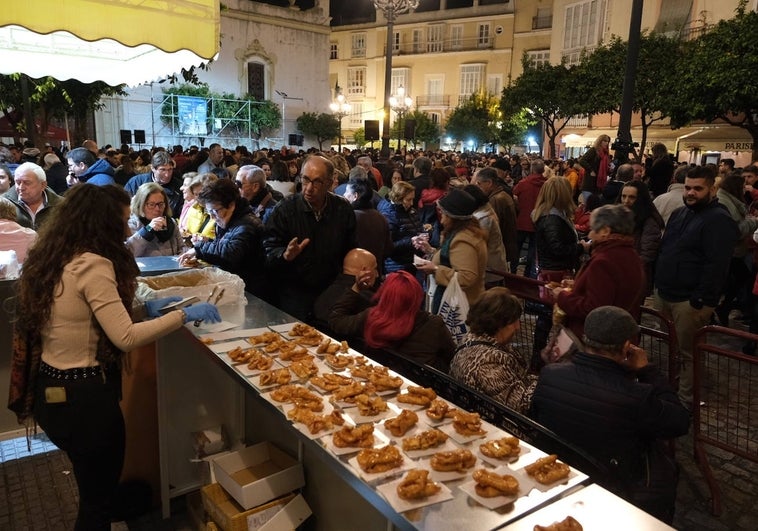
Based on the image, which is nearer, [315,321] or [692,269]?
[315,321]

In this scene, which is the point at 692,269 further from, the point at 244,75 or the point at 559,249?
the point at 244,75

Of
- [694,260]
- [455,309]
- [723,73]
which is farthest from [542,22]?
[455,309]

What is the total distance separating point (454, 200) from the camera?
4.37 meters

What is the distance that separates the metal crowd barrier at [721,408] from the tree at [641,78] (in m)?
14.9

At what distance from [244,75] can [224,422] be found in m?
33.5

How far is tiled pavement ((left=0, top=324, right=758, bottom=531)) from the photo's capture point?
3.46m

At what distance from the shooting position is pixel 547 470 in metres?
1.85

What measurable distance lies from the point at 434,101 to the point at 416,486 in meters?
50.8

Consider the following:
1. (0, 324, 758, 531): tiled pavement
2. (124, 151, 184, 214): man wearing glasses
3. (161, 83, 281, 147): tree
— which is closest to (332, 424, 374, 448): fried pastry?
(0, 324, 758, 531): tiled pavement

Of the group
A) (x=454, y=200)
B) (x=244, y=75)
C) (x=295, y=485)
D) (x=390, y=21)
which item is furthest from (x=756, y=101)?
(x=244, y=75)

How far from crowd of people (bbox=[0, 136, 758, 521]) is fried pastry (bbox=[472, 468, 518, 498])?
0.89m

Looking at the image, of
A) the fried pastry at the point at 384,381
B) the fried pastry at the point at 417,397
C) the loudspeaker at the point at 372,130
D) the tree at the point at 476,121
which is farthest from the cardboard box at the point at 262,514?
the tree at the point at 476,121

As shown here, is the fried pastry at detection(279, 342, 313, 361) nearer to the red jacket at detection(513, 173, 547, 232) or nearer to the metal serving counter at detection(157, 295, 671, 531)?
the metal serving counter at detection(157, 295, 671, 531)

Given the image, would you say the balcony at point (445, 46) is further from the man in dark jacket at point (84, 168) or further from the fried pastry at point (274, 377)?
the fried pastry at point (274, 377)
